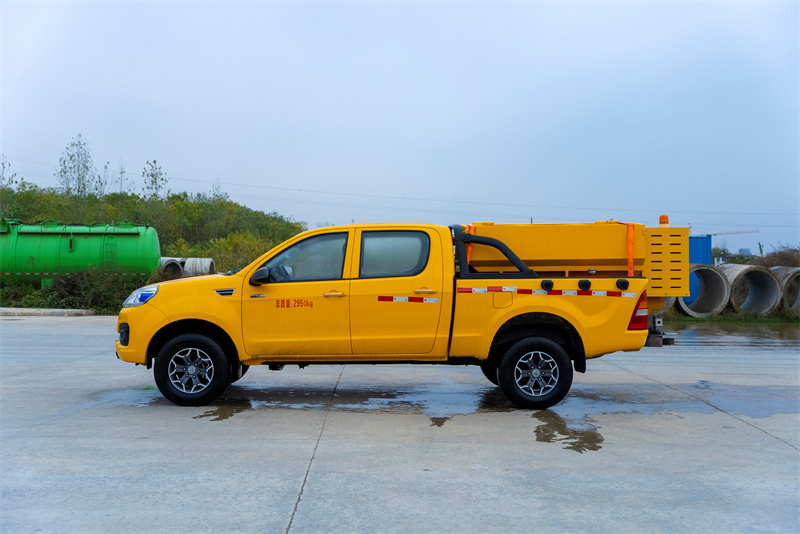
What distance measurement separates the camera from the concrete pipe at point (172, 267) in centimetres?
2608

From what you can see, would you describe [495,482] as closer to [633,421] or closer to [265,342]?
[633,421]

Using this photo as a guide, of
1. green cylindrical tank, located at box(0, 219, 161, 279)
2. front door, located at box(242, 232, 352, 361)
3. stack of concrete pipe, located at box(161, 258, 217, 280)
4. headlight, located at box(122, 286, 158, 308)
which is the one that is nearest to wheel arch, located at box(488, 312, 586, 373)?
front door, located at box(242, 232, 352, 361)

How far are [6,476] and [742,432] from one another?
616cm

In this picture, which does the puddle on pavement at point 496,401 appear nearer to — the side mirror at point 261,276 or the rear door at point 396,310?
the rear door at point 396,310

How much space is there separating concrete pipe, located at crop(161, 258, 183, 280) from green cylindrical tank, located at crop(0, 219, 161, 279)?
7.65ft

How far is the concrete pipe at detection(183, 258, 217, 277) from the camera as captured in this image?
28.4 m

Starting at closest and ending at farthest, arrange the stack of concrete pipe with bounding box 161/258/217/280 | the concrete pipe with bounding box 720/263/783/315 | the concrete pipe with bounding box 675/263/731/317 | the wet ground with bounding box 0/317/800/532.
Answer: the wet ground with bounding box 0/317/800/532 < the concrete pipe with bounding box 675/263/731/317 < the concrete pipe with bounding box 720/263/783/315 < the stack of concrete pipe with bounding box 161/258/217/280

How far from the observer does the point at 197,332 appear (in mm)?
7812

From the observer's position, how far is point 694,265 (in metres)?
21.0

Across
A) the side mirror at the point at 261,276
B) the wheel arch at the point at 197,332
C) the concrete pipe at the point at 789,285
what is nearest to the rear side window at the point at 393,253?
the side mirror at the point at 261,276

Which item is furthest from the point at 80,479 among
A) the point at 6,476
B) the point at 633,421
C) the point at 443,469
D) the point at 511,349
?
the point at 633,421

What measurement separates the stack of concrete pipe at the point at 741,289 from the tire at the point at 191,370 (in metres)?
16.2

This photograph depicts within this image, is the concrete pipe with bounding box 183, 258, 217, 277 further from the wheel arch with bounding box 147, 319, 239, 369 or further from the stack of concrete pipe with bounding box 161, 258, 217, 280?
the wheel arch with bounding box 147, 319, 239, 369

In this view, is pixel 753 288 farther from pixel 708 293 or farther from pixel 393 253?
pixel 393 253
